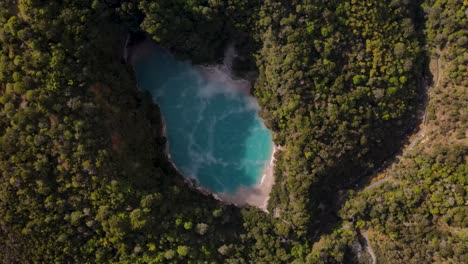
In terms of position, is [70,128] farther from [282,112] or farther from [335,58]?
[335,58]

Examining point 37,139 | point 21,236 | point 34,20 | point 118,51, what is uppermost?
point 118,51

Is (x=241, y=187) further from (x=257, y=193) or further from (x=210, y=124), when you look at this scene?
(x=210, y=124)

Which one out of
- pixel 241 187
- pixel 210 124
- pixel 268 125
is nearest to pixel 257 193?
pixel 241 187

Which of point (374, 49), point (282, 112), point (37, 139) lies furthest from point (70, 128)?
point (374, 49)

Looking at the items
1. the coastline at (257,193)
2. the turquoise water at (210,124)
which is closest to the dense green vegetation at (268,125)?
the coastline at (257,193)

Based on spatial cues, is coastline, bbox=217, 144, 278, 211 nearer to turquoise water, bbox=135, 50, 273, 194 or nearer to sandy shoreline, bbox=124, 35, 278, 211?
sandy shoreline, bbox=124, 35, 278, 211

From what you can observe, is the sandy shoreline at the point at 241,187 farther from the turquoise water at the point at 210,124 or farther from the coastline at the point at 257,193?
the turquoise water at the point at 210,124
